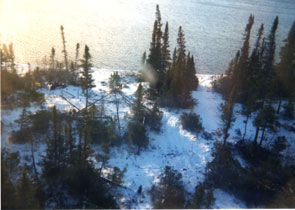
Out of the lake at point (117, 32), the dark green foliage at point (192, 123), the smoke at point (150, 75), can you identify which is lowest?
the dark green foliage at point (192, 123)

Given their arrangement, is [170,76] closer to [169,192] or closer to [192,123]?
[192,123]

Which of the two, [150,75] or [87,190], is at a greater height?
[150,75]

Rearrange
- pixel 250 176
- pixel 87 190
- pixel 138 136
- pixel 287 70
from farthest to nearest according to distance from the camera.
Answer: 1. pixel 287 70
2. pixel 138 136
3. pixel 250 176
4. pixel 87 190

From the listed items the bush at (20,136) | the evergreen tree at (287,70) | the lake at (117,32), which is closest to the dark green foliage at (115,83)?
the bush at (20,136)

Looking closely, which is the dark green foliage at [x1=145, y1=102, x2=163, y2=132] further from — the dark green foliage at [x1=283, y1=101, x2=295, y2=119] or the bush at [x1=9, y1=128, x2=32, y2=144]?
the dark green foliage at [x1=283, y1=101, x2=295, y2=119]

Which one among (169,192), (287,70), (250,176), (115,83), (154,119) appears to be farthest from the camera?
(287,70)

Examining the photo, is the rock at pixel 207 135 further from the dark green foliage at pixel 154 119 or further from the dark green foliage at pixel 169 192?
the dark green foliage at pixel 169 192

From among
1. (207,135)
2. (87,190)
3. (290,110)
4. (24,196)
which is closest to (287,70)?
(290,110)
